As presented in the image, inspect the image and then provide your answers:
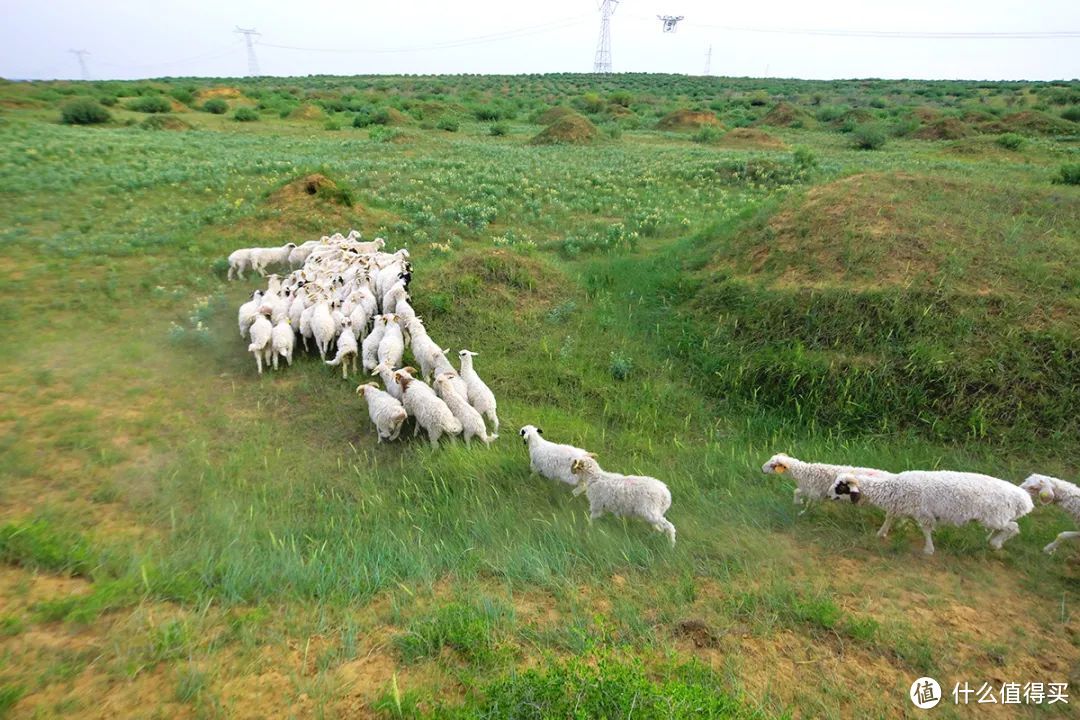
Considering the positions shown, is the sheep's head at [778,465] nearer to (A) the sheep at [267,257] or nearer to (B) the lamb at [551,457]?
(B) the lamb at [551,457]

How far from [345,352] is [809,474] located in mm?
6055

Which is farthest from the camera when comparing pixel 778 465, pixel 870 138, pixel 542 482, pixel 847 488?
pixel 870 138

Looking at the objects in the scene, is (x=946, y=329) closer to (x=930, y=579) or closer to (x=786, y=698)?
(x=930, y=579)

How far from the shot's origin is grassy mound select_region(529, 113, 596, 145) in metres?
30.1

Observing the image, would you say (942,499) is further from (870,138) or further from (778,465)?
(870,138)

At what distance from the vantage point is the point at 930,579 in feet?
14.6

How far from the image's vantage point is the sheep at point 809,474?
206 inches

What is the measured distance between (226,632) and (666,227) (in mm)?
12524

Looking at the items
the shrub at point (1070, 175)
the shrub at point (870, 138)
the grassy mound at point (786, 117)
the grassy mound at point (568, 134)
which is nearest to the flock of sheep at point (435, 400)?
the shrub at point (1070, 175)

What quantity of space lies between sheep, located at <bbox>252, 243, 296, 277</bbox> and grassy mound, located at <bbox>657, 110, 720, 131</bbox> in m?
31.4

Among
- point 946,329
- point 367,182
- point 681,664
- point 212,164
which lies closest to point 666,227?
point 946,329

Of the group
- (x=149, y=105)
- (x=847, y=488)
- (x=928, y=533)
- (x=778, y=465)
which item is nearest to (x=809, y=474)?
(x=778, y=465)

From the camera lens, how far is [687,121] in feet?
123

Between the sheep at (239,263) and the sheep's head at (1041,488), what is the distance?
12.5 m
